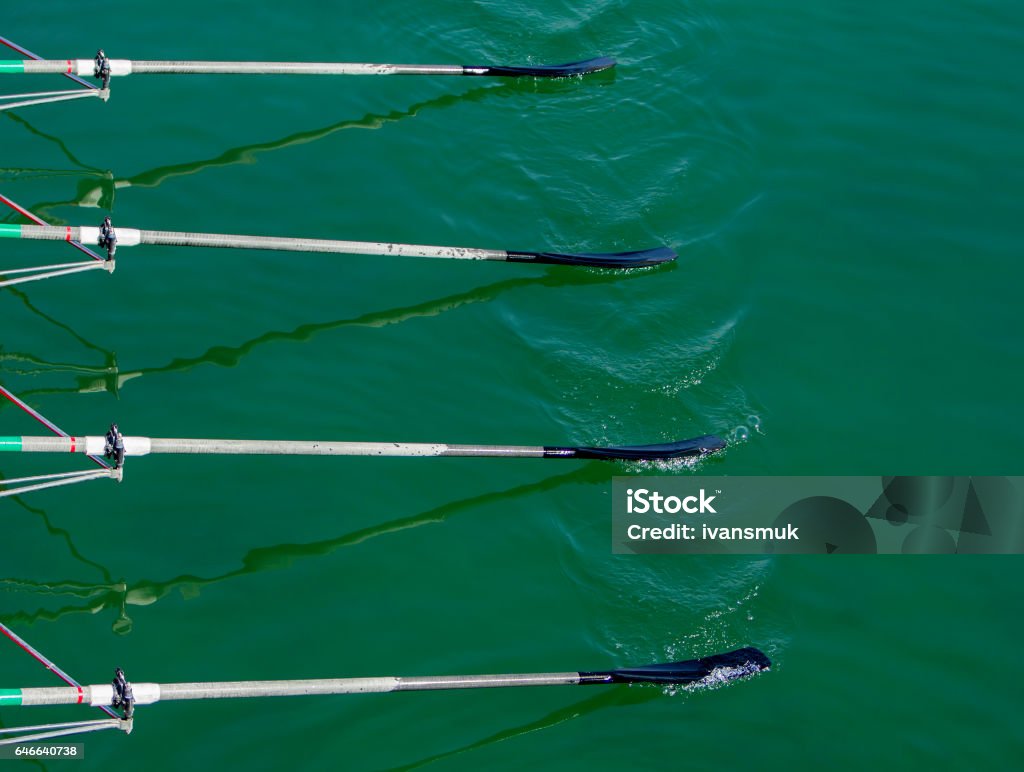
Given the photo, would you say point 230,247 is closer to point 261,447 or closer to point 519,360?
point 261,447

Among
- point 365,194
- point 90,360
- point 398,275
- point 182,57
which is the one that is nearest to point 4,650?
point 90,360

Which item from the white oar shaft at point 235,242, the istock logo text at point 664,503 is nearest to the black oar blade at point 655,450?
the istock logo text at point 664,503

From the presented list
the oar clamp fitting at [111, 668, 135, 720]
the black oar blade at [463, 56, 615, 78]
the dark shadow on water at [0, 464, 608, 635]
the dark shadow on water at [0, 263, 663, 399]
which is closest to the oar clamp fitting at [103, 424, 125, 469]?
the dark shadow on water at [0, 464, 608, 635]

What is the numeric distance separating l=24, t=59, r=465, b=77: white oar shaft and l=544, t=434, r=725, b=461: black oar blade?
766 centimetres

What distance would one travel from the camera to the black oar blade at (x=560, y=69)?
73.8ft

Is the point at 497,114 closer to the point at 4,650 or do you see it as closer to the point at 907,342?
the point at 907,342

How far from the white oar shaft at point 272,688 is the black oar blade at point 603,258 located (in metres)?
6.53

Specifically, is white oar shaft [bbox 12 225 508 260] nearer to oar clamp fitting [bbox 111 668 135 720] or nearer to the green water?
the green water

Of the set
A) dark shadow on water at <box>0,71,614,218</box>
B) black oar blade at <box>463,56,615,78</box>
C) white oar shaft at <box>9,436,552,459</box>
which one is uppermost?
black oar blade at <box>463,56,615,78</box>

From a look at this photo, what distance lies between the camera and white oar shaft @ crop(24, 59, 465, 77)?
764 inches

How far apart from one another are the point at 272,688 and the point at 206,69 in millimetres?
10481

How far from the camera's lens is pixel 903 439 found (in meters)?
18.3

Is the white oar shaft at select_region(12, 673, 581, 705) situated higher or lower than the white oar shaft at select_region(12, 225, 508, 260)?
lower
